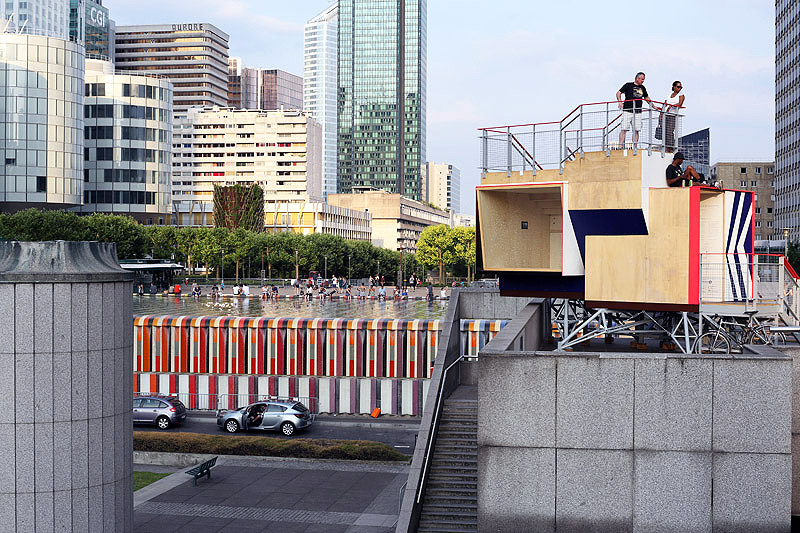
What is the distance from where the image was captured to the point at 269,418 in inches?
1449

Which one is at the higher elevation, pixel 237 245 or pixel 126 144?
pixel 126 144

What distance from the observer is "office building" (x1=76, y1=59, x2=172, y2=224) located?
140375mm

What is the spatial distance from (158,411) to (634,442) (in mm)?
27675

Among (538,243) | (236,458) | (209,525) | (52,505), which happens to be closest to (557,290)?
(538,243)

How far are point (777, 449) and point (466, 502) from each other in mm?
6140

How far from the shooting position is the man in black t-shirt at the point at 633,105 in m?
17.0

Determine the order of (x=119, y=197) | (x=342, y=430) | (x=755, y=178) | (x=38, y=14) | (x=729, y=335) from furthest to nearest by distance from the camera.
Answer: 1. (x=38, y=14)
2. (x=755, y=178)
3. (x=119, y=197)
4. (x=342, y=430)
5. (x=729, y=335)

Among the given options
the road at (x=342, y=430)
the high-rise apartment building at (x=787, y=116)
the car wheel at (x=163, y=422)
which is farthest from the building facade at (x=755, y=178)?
the car wheel at (x=163, y=422)

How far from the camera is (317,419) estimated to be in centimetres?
3988

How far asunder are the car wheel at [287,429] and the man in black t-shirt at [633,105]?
912 inches

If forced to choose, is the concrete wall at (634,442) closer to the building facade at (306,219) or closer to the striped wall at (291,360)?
the striped wall at (291,360)

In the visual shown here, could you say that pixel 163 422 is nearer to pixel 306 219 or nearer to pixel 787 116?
pixel 787 116

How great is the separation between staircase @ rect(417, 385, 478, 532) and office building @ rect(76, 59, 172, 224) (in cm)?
12959

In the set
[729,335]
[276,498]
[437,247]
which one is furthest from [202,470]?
[437,247]
